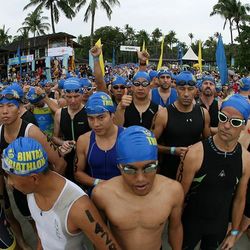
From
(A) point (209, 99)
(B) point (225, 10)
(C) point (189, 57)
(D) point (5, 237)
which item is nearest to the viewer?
(D) point (5, 237)

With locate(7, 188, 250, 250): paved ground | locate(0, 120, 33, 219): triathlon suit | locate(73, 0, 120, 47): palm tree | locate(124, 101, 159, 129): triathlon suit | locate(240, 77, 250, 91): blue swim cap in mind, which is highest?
locate(73, 0, 120, 47): palm tree

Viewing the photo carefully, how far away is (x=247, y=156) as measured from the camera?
2623mm

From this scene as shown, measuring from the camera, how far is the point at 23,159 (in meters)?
1.99

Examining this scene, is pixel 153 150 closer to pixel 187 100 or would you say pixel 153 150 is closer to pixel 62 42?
pixel 187 100

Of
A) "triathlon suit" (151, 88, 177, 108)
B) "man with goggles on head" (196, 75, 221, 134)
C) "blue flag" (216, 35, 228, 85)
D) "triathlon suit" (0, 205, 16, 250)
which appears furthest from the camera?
"blue flag" (216, 35, 228, 85)

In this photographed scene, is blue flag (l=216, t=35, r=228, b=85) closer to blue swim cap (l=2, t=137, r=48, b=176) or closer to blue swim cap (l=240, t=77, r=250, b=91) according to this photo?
blue swim cap (l=240, t=77, r=250, b=91)

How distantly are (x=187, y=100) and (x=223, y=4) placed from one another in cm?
5525

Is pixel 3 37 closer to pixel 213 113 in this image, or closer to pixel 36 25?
pixel 36 25

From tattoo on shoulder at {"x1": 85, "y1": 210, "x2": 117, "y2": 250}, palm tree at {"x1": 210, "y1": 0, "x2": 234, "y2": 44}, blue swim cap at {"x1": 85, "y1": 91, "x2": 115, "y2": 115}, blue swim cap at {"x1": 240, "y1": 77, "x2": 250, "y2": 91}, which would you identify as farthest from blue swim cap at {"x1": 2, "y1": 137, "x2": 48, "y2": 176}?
palm tree at {"x1": 210, "y1": 0, "x2": 234, "y2": 44}

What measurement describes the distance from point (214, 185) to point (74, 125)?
2231 millimetres

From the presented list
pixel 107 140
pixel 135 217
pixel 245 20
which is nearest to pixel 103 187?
pixel 135 217

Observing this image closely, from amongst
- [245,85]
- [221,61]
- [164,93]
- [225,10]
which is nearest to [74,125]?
[164,93]

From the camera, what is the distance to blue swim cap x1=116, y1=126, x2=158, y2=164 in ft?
6.64

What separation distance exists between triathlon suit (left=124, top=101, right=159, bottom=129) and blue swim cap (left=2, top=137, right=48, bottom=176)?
233 cm
